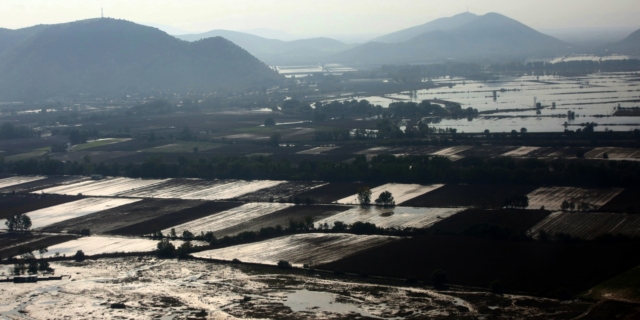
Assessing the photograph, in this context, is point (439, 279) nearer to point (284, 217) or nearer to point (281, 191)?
point (284, 217)

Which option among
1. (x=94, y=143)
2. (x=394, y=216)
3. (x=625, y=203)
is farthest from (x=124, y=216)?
(x=94, y=143)

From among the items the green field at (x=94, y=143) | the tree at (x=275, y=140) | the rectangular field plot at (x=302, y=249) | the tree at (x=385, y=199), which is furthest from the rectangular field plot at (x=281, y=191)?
the green field at (x=94, y=143)

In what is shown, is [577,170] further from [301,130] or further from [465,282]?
[301,130]

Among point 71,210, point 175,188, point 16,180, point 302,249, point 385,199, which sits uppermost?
point 16,180

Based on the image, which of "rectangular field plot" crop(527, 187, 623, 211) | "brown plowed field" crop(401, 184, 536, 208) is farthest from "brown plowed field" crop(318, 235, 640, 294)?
"rectangular field plot" crop(527, 187, 623, 211)

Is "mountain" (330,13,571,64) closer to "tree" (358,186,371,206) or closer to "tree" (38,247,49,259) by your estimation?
"tree" (358,186,371,206)

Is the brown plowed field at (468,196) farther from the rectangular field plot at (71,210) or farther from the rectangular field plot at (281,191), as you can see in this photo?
the rectangular field plot at (71,210)

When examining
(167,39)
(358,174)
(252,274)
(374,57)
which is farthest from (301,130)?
(374,57)
